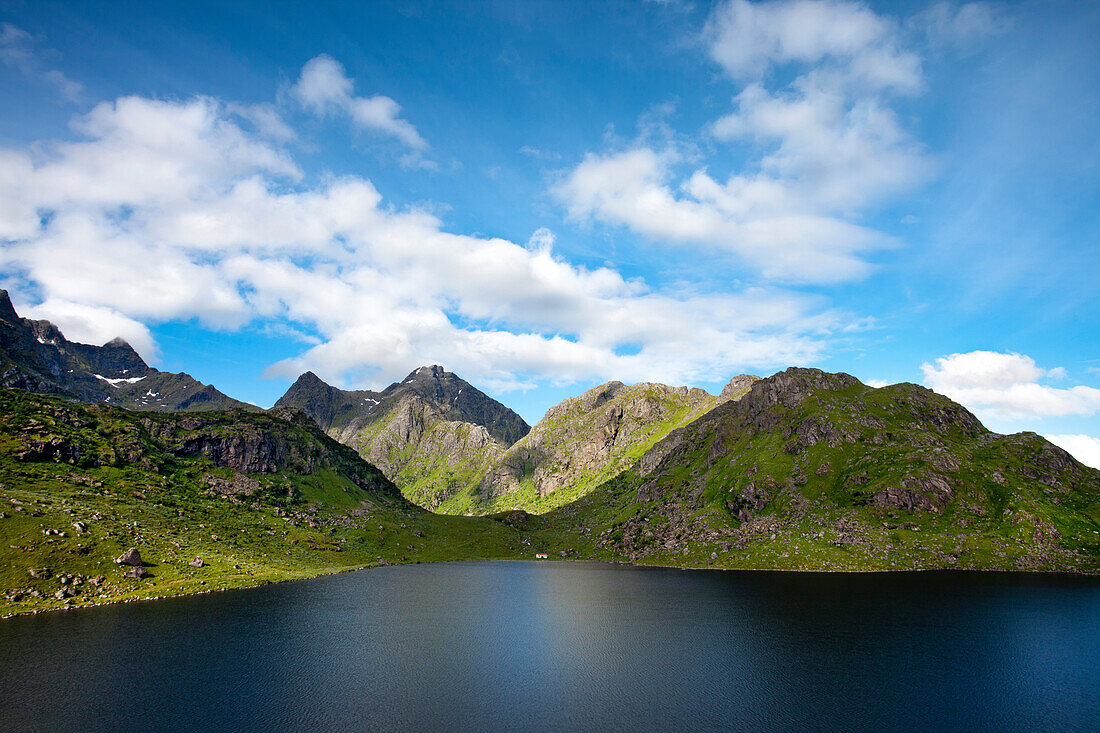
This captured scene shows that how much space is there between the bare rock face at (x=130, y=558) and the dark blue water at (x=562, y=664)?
2042 centimetres

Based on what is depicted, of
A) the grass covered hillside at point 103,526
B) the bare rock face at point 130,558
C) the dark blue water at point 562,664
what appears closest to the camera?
the dark blue water at point 562,664

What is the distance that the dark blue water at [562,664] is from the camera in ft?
179

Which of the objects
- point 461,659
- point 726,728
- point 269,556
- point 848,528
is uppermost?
point 848,528

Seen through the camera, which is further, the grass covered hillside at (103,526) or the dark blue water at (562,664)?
the grass covered hillside at (103,526)

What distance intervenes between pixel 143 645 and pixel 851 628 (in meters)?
126

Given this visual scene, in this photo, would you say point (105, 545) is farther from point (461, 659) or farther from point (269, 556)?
point (461, 659)

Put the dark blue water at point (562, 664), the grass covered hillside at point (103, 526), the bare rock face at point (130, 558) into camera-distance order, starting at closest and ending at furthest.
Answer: the dark blue water at point (562, 664)
the grass covered hillside at point (103, 526)
the bare rock face at point (130, 558)

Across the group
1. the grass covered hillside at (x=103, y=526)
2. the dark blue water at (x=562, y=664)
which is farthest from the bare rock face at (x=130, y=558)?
the dark blue water at (x=562, y=664)

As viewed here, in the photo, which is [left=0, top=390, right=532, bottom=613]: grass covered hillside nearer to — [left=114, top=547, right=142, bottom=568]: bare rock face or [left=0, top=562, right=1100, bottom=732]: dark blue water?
[left=114, top=547, right=142, bottom=568]: bare rock face

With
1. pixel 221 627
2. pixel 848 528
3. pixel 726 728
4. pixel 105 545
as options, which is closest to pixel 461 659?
pixel 726 728

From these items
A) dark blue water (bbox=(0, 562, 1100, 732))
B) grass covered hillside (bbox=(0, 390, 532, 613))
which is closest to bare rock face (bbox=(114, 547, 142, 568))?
grass covered hillside (bbox=(0, 390, 532, 613))

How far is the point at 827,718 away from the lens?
54750 mm

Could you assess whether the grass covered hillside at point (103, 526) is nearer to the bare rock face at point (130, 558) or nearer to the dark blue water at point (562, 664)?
the bare rock face at point (130, 558)

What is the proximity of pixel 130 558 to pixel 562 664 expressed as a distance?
115m
